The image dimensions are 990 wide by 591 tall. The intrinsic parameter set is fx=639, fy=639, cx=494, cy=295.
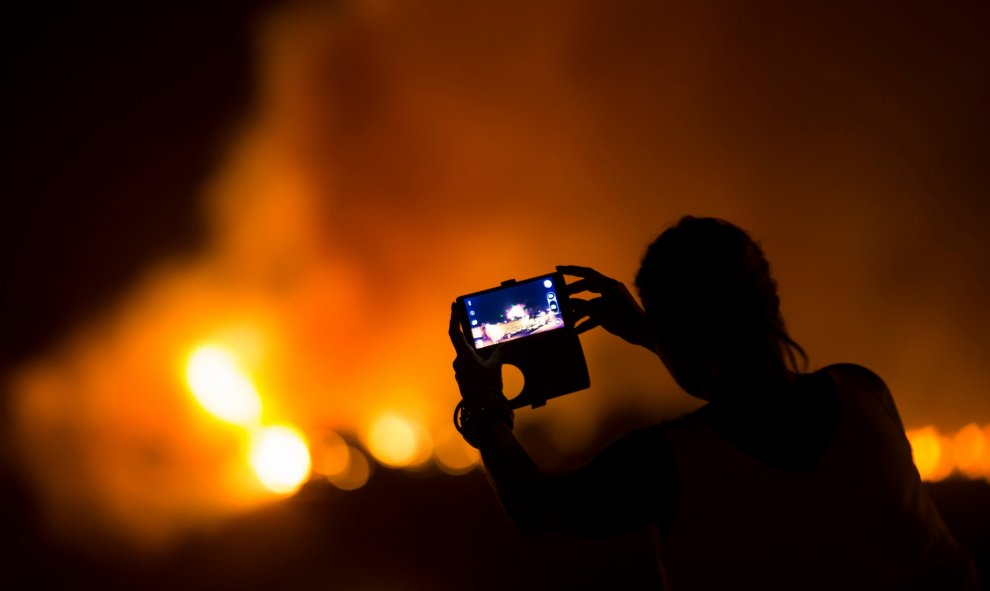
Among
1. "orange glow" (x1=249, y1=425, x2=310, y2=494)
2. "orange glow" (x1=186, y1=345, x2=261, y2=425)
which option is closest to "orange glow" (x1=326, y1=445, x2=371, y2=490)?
"orange glow" (x1=249, y1=425, x2=310, y2=494)

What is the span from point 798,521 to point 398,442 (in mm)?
3078

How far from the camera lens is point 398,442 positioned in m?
3.58

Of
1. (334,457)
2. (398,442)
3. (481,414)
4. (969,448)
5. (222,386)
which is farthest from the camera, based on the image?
(969,448)

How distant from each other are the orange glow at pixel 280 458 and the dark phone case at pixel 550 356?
7.76 feet

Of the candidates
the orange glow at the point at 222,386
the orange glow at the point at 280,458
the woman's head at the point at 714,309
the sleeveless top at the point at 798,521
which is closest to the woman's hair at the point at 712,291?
the woman's head at the point at 714,309

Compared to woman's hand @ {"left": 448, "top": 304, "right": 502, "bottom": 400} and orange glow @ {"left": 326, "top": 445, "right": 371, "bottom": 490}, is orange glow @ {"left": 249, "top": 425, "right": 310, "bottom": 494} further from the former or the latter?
woman's hand @ {"left": 448, "top": 304, "right": 502, "bottom": 400}

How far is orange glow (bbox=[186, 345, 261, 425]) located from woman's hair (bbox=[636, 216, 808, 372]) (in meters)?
2.56

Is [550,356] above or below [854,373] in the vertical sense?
above

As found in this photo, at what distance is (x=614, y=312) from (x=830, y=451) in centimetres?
43

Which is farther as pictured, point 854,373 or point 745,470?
point 854,373

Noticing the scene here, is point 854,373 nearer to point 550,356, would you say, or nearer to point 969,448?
point 550,356

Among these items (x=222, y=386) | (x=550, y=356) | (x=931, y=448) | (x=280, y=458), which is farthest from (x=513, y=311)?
(x=931, y=448)

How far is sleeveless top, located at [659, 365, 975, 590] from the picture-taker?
0.68 meters

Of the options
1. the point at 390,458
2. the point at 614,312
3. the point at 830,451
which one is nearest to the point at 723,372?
the point at 830,451
